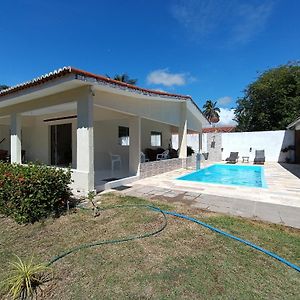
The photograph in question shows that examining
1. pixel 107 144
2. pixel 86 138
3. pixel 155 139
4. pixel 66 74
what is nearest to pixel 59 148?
pixel 107 144

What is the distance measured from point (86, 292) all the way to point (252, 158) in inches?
1001

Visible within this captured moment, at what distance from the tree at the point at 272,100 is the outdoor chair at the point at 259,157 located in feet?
29.3

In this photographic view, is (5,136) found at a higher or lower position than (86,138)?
higher

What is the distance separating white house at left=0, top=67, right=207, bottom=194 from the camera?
8.23 metres

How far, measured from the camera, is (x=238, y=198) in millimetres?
8180

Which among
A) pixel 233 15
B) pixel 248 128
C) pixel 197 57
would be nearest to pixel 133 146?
pixel 233 15

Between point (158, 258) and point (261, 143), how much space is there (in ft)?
79.5

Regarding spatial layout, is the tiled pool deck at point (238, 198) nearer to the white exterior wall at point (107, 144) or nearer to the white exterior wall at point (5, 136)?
the white exterior wall at point (107, 144)

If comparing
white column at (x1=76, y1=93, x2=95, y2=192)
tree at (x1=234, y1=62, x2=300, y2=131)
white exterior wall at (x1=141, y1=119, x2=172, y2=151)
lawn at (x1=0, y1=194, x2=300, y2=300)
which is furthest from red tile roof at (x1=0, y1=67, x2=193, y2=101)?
tree at (x1=234, y1=62, x2=300, y2=131)

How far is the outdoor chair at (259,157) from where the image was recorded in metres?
22.5

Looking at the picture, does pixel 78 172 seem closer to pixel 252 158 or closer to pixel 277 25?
pixel 277 25

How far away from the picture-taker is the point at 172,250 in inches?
172

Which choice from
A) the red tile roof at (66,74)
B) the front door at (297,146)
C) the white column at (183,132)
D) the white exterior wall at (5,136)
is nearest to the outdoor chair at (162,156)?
the white column at (183,132)

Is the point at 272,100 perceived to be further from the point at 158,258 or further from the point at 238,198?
the point at 158,258
